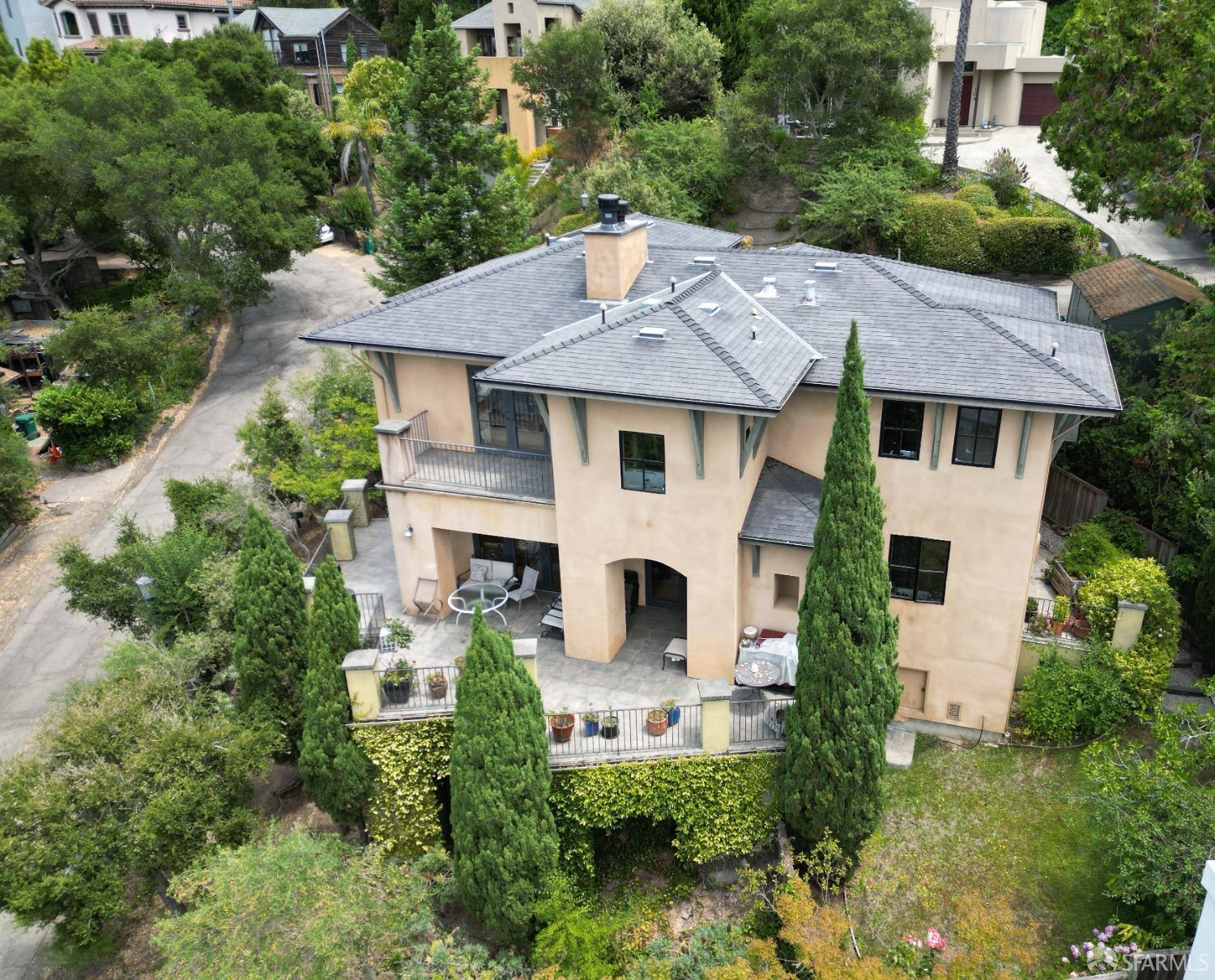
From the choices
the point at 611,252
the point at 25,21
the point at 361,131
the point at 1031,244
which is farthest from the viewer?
the point at 25,21

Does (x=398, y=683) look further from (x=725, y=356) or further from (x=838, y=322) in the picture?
(x=838, y=322)

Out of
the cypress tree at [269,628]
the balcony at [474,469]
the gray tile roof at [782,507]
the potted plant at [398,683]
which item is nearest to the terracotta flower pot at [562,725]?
the potted plant at [398,683]

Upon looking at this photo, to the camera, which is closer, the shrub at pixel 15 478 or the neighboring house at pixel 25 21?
the shrub at pixel 15 478

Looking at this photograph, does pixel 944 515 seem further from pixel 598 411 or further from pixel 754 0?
pixel 754 0

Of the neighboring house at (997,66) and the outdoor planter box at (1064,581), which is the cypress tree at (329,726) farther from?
the neighboring house at (997,66)

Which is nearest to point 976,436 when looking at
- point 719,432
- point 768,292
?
point 719,432

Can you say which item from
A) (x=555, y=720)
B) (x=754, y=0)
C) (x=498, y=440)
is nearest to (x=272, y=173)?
(x=754, y=0)
